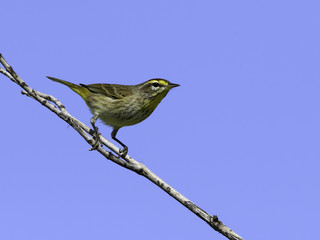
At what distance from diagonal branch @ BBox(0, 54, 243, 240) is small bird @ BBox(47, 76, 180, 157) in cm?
269

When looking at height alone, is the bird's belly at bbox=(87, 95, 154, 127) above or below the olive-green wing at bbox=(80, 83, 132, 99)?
below

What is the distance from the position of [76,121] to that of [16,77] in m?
1.22

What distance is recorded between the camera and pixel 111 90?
35.8 ft

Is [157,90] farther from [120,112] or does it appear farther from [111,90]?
[111,90]

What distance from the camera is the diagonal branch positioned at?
5826mm

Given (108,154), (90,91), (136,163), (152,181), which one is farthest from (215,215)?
(90,91)

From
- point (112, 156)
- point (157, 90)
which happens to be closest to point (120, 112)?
point (157, 90)

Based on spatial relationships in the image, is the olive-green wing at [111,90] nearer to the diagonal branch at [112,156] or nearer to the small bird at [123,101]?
the small bird at [123,101]

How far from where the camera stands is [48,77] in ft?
33.3

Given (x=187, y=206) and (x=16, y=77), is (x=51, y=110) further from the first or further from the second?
(x=187, y=206)

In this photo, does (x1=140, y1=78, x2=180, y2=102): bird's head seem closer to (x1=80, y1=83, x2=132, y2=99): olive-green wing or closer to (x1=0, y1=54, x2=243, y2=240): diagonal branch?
(x1=80, y1=83, x2=132, y2=99): olive-green wing

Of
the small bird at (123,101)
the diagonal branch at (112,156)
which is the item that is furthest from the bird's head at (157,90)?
the diagonal branch at (112,156)

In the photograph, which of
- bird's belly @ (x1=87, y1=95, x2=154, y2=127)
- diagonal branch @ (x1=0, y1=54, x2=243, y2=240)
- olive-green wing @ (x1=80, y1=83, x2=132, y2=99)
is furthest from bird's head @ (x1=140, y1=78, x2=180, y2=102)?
diagonal branch @ (x1=0, y1=54, x2=243, y2=240)

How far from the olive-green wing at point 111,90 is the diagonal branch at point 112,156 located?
10.2 ft
